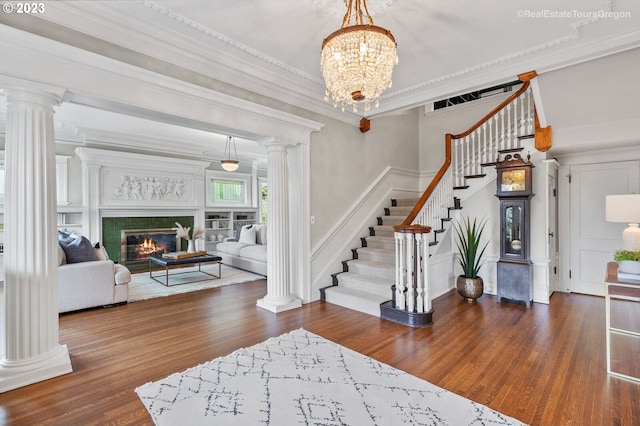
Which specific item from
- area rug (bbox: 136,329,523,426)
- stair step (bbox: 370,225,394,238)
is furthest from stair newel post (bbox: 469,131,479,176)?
area rug (bbox: 136,329,523,426)

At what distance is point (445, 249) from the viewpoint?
4.96 meters

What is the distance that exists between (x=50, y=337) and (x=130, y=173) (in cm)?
521

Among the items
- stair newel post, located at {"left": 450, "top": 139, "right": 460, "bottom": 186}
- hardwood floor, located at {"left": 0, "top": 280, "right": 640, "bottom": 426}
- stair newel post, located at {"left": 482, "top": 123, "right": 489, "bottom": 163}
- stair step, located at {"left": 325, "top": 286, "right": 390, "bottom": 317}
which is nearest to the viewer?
hardwood floor, located at {"left": 0, "top": 280, "right": 640, "bottom": 426}

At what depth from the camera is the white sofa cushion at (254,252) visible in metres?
6.17

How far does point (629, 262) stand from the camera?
8.45 ft

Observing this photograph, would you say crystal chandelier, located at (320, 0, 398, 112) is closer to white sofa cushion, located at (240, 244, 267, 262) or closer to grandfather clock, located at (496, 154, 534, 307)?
grandfather clock, located at (496, 154, 534, 307)

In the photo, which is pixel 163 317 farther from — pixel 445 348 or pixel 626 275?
pixel 626 275

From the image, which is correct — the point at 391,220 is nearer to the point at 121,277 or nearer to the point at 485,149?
the point at 485,149

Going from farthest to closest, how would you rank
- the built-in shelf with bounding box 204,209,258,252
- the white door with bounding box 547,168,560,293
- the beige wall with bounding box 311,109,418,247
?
the built-in shelf with bounding box 204,209,258,252
the white door with bounding box 547,168,560,293
the beige wall with bounding box 311,109,418,247

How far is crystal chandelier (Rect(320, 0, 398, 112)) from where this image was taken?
2.05 metres

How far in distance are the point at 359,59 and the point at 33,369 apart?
331 centimetres

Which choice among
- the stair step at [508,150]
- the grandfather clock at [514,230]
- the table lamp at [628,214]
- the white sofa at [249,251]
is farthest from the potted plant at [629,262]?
the white sofa at [249,251]

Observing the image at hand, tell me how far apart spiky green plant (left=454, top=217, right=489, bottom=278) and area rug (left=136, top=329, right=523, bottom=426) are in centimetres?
251

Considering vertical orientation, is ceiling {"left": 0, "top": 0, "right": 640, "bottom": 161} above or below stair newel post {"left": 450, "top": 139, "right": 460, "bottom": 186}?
above
